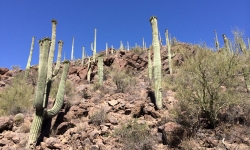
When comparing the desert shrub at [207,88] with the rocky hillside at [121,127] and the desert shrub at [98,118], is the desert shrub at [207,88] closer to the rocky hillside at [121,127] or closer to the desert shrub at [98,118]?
the rocky hillside at [121,127]

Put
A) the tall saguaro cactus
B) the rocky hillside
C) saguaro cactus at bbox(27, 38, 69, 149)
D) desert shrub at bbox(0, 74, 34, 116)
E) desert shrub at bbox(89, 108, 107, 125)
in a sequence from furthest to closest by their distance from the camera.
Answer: desert shrub at bbox(0, 74, 34, 116), the tall saguaro cactus, desert shrub at bbox(89, 108, 107, 125), saguaro cactus at bbox(27, 38, 69, 149), the rocky hillside

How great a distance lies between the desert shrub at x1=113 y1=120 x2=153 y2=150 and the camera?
25.0 feet

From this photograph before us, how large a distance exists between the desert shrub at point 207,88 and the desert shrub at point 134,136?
1.59 metres

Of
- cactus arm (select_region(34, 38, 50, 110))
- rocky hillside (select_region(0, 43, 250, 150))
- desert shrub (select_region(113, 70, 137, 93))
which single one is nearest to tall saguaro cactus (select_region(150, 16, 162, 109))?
rocky hillside (select_region(0, 43, 250, 150))

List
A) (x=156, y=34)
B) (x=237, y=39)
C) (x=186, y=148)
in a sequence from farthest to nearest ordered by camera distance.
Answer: (x=156, y=34) < (x=237, y=39) < (x=186, y=148)

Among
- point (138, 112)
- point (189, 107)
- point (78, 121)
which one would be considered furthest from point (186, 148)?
point (78, 121)

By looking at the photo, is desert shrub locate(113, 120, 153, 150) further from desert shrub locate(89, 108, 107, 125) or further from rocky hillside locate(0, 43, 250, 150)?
desert shrub locate(89, 108, 107, 125)

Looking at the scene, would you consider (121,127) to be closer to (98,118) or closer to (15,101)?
(98,118)

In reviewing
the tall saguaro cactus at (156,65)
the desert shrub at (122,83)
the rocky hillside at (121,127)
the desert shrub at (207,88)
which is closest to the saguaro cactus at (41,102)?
the rocky hillside at (121,127)

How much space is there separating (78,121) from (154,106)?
3.69m

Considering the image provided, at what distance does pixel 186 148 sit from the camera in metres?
7.01

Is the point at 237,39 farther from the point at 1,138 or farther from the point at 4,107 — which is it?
the point at 4,107

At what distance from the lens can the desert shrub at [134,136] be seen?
763 centimetres

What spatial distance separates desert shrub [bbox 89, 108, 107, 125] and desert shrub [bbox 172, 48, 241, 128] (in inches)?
124
